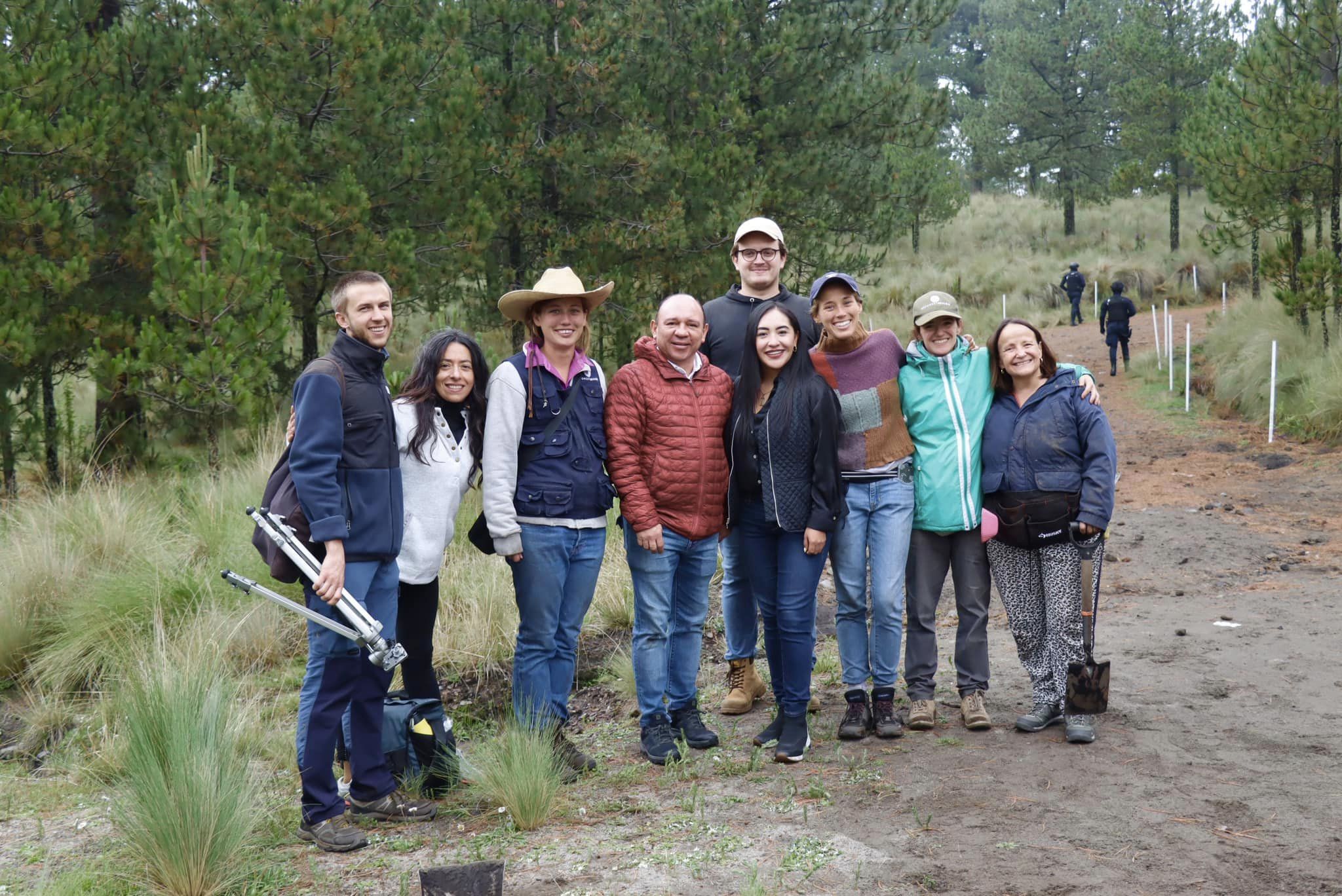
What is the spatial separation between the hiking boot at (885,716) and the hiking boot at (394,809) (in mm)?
1999

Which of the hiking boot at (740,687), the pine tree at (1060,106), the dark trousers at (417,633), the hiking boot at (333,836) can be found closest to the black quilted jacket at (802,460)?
the hiking boot at (740,687)

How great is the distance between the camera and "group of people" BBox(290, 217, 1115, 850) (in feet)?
14.9

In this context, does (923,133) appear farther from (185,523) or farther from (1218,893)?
(1218,893)

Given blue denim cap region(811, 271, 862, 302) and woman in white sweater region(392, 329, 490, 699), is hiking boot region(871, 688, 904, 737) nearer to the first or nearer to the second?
blue denim cap region(811, 271, 862, 302)

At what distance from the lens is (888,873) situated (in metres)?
3.76

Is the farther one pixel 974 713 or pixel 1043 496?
pixel 974 713

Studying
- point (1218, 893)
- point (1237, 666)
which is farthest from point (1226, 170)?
point (1218, 893)

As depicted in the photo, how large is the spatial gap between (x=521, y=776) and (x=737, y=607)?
1.59 meters

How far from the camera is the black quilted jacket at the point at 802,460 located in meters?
4.79

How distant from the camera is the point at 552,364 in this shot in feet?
15.6

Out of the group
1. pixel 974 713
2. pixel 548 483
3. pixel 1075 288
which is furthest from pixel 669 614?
pixel 1075 288

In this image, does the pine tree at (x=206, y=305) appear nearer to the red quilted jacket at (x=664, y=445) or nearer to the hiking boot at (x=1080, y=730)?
the red quilted jacket at (x=664, y=445)

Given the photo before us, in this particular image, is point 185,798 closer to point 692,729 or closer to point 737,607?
point 692,729

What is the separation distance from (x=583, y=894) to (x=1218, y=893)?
199cm
